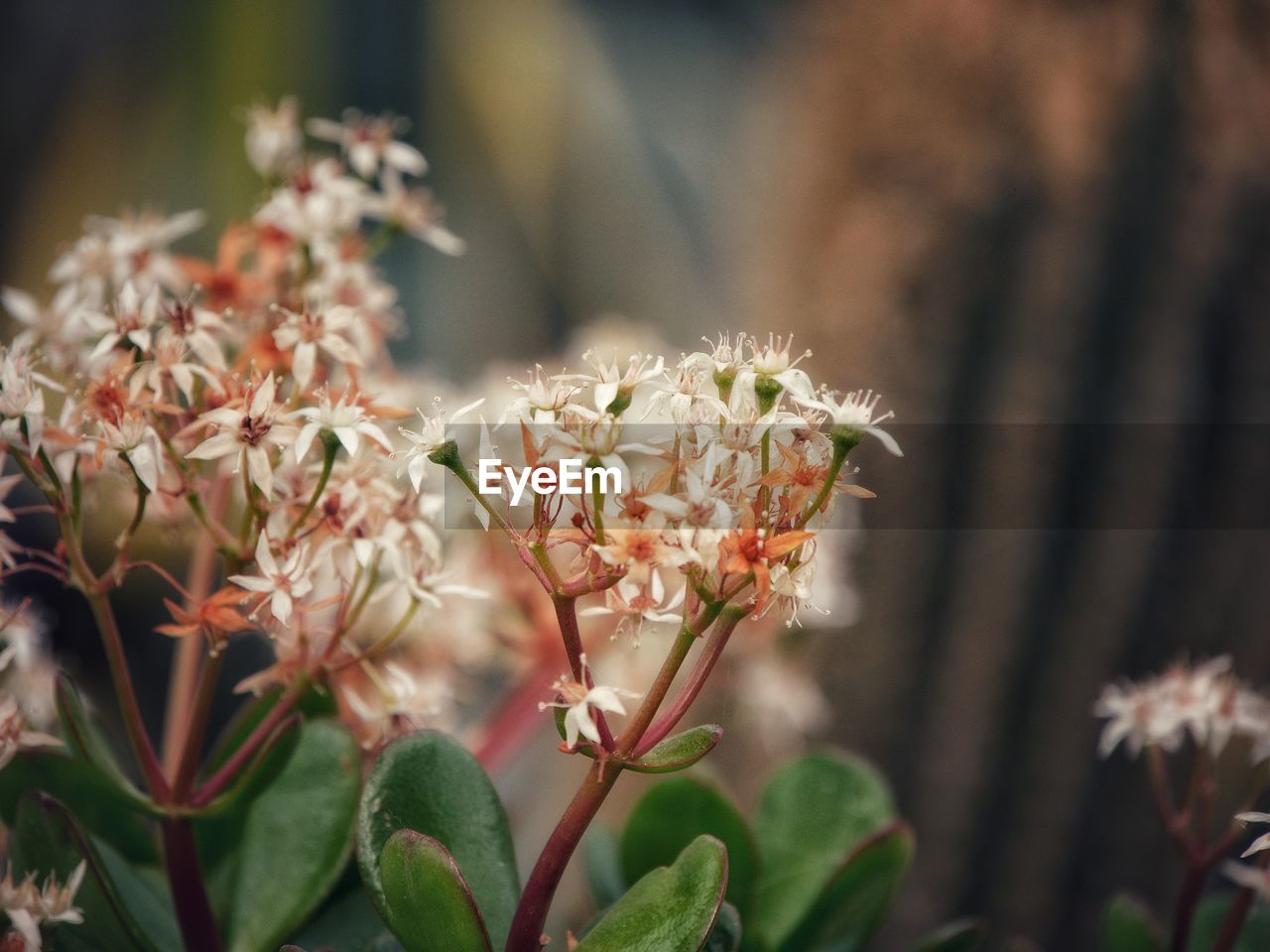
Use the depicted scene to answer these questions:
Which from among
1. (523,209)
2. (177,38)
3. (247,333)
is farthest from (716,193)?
(247,333)

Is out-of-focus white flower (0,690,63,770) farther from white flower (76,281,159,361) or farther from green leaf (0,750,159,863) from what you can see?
white flower (76,281,159,361)

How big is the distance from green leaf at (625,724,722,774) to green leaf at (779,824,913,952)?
19 cm

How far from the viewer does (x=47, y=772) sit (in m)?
0.53

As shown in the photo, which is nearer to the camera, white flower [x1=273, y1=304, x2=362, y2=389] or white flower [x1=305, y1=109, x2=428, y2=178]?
white flower [x1=273, y1=304, x2=362, y2=389]

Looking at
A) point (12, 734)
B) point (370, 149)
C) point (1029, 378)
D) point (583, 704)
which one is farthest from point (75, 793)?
point (1029, 378)

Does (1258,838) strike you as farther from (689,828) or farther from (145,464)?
(145,464)

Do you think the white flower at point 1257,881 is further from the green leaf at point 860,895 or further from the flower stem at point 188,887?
the flower stem at point 188,887

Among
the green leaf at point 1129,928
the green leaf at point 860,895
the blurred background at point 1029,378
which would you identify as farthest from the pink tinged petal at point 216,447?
the blurred background at point 1029,378

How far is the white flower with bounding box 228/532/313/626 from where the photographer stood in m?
0.46

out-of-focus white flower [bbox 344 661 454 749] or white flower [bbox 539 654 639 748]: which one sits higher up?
white flower [bbox 539 654 639 748]

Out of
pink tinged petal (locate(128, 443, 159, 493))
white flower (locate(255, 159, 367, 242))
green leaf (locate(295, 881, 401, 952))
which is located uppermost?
white flower (locate(255, 159, 367, 242))

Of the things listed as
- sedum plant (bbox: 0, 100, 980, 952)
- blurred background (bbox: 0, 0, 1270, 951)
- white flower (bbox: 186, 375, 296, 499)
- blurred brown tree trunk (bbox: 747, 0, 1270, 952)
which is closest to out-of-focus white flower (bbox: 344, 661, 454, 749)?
sedum plant (bbox: 0, 100, 980, 952)

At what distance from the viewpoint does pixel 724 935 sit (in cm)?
45

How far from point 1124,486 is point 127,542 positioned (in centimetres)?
122
